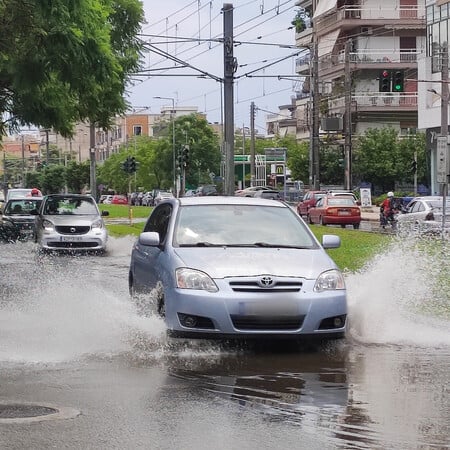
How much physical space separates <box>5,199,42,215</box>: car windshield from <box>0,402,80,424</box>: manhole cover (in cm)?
2374

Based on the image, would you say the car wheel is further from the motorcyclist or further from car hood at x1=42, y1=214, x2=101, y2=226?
the motorcyclist

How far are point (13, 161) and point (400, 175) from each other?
124154 millimetres

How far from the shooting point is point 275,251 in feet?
32.3

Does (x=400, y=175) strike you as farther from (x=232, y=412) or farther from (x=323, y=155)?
(x=232, y=412)

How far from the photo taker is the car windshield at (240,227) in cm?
1026

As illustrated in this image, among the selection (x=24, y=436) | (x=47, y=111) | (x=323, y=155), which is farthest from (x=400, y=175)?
(x=24, y=436)

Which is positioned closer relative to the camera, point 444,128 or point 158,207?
point 158,207

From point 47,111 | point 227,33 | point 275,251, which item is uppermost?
point 227,33

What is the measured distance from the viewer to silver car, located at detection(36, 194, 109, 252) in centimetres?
2461

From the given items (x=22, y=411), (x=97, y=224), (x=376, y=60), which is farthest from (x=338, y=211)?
(x=376, y=60)

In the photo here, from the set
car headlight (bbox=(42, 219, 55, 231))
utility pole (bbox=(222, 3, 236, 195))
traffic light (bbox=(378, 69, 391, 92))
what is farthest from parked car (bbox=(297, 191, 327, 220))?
car headlight (bbox=(42, 219, 55, 231))

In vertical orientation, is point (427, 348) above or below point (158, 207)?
below

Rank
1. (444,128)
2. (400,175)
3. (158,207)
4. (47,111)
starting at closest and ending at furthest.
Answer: (158,207), (47,111), (444,128), (400,175)

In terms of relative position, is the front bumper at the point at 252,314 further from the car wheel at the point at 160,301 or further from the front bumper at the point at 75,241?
the front bumper at the point at 75,241
